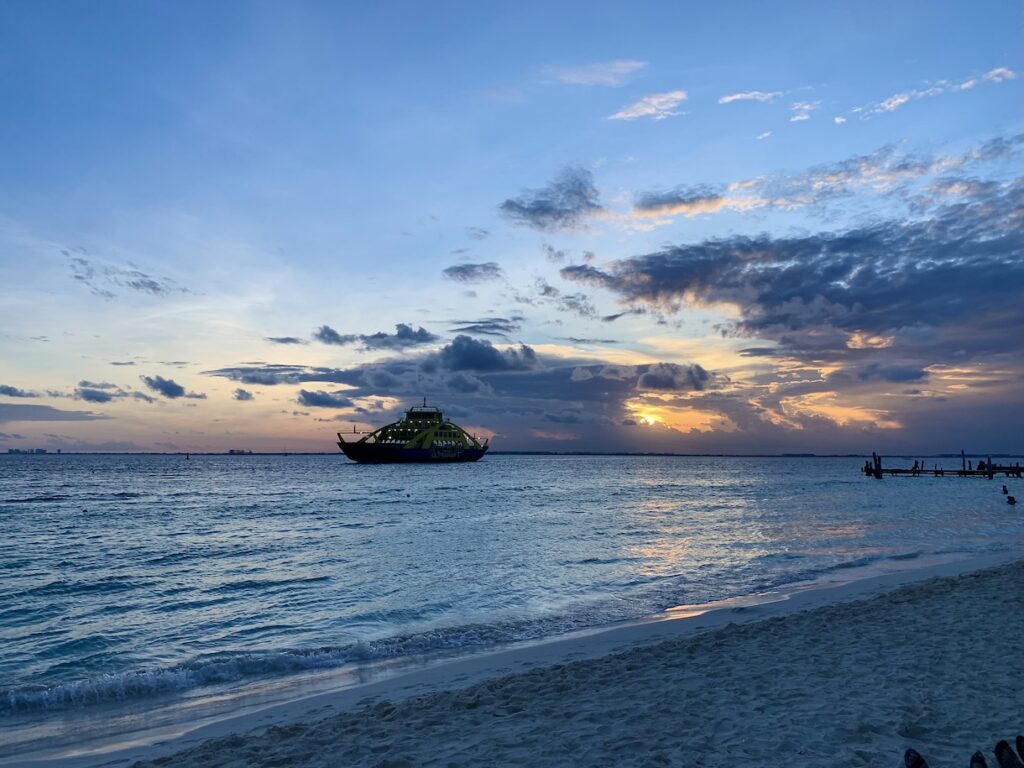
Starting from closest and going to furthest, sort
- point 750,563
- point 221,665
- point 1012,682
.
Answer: point 1012,682 < point 221,665 < point 750,563

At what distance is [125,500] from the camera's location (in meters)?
51.1

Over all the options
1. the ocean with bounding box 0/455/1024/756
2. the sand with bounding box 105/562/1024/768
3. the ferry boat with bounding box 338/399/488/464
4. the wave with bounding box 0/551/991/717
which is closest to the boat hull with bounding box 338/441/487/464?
the ferry boat with bounding box 338/399/488/464

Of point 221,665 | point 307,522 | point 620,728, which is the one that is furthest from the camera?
point 307,522

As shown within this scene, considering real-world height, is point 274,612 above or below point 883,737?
below

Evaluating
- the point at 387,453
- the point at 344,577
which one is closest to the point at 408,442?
the point at 387,453

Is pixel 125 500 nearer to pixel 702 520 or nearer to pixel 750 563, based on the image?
pixel 702 520

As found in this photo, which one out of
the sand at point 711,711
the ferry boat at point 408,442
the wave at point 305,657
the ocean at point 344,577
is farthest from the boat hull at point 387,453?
the sand at point 711,711

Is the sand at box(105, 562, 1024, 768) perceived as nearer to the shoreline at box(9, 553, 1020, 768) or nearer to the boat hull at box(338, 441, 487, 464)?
the shoreline at box(9, 553, 1020, 768)

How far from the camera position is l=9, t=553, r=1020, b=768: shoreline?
768 cm

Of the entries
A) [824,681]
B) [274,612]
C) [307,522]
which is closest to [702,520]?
[307,522]

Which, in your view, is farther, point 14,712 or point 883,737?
point 14,712

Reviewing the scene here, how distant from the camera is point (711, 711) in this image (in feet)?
23.7

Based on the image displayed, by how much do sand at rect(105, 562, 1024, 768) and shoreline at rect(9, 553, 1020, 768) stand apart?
0.36 meters

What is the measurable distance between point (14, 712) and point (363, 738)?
234 inches
